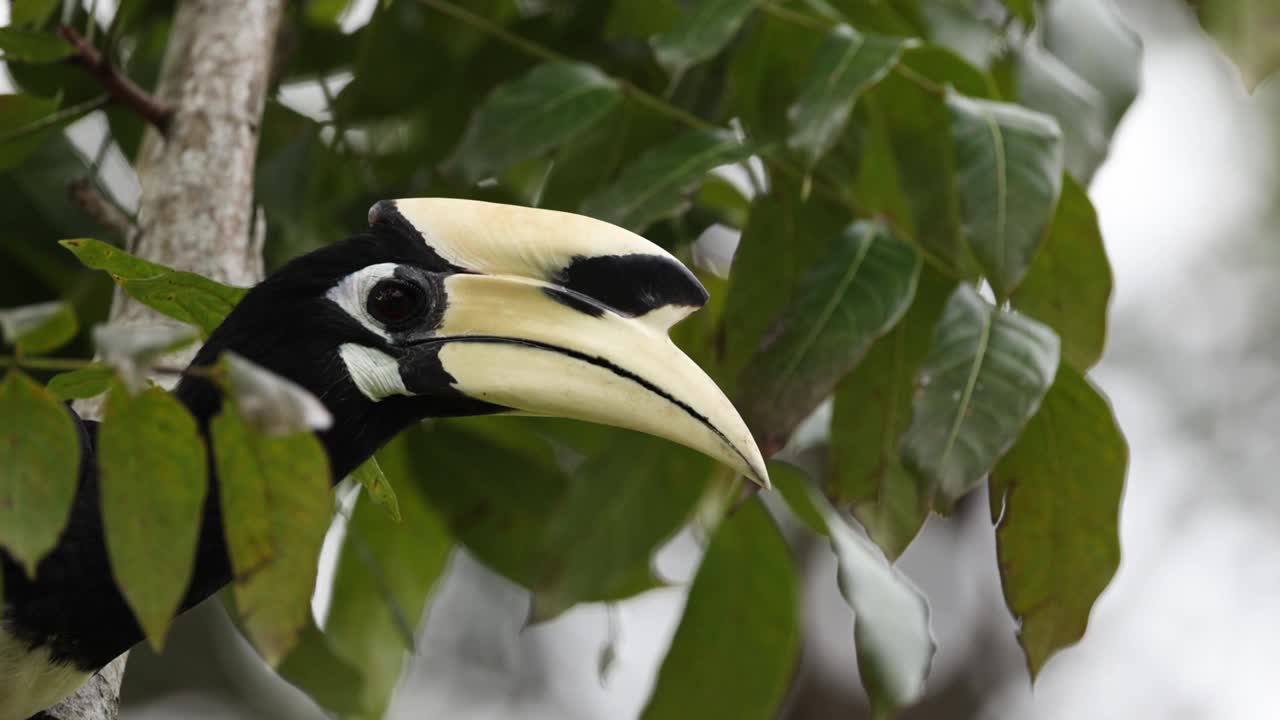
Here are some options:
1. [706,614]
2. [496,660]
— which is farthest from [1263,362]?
[706,614]

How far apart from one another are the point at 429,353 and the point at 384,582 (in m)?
0.63

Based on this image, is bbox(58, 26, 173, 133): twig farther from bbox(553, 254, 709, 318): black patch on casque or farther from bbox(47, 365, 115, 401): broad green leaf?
bbox(553, 254, 709, 318): black patch on casque

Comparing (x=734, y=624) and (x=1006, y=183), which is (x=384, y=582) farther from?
(x=1006, y=183)

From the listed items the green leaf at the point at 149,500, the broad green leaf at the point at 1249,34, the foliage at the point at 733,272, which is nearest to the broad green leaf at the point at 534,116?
the foliage at the point at 733,272

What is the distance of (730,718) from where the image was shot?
4.71 feet

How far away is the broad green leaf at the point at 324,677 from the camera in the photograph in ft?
4.84

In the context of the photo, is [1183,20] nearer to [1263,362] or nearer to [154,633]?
[1263,362]

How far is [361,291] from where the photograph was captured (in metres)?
1.11

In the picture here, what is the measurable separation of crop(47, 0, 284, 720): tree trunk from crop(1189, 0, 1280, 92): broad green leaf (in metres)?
0.83

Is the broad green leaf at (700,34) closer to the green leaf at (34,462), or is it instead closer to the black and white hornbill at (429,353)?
the black and white hornbill at (429,353)

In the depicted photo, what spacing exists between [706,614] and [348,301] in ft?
1.72

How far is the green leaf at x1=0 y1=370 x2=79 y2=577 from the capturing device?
676 mm

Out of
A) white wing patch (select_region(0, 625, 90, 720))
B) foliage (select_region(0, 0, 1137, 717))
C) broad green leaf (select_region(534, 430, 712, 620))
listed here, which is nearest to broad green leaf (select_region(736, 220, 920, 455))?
foliage (select_region(0, 0, 1137, 717))

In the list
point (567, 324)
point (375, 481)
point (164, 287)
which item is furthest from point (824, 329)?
point (164, 287)
